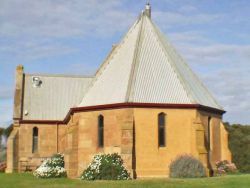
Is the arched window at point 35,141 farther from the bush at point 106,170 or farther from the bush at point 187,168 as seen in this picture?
the bush at point 187,168

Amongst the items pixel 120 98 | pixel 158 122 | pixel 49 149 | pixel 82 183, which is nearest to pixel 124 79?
pixel 120 98

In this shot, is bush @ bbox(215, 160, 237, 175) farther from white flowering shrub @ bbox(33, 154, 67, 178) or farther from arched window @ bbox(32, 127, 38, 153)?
arched window @ bbox(32, 127, 38, 153)

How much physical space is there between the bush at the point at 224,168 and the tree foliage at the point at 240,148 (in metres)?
16.6

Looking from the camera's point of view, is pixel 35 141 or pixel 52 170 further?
pixel 35 141

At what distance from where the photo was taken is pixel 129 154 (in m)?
33.4

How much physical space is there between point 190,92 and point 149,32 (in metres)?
5.98

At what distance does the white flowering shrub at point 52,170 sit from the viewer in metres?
35.8

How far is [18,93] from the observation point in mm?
52656

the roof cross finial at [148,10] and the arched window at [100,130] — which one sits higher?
the roof cross finial at [148,10]

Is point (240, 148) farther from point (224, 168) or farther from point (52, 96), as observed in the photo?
point (224, 168)

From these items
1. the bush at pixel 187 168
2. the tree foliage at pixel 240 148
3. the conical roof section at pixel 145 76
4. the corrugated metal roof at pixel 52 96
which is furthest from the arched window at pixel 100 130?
the tree foliage at pixel 240 148

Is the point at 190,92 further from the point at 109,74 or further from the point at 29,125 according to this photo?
the point at 29,125

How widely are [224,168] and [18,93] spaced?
23767 millimetres

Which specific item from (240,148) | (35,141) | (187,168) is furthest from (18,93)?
(240,148)
